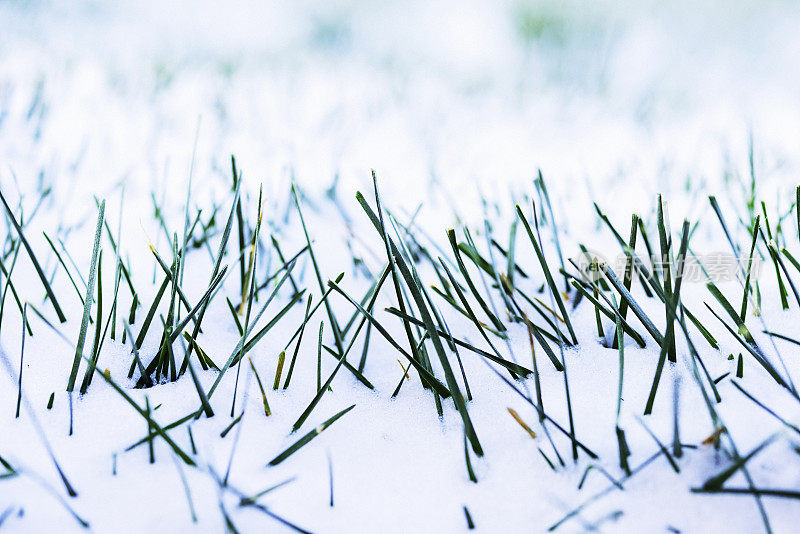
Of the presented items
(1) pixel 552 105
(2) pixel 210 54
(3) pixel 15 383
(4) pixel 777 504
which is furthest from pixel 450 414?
(2) pixel 210 54

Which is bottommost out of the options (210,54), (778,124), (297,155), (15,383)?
(778,124)

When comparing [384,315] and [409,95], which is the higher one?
[409,95]

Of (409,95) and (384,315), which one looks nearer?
(384,315)

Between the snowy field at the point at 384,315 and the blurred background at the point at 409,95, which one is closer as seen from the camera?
the snowy field at the point at 384,315

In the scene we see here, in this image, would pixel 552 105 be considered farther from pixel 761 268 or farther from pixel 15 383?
pixel 15 383
